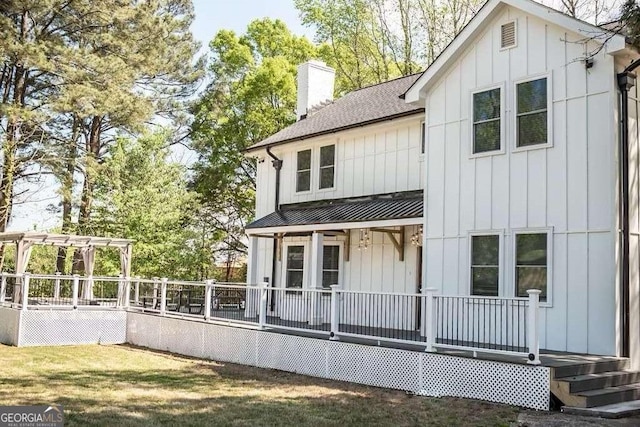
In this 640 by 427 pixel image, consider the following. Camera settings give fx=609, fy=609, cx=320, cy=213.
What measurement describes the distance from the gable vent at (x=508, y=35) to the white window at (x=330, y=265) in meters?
6.36

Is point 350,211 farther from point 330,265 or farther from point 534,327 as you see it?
point 534,327

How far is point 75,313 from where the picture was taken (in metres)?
16.8

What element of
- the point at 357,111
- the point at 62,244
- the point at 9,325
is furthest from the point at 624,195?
the point at 62,244

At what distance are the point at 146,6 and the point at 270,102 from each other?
23.6 ft

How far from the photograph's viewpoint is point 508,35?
11.7m

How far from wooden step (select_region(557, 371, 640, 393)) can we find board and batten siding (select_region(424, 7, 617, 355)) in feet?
1.52

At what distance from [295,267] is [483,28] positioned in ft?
25.6

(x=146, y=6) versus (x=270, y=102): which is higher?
(x=146, y=6)

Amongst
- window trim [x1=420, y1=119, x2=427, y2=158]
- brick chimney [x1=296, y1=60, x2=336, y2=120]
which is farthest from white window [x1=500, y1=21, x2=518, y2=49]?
brick chimney [x1=296, y1=60, x2=336, y2=120]

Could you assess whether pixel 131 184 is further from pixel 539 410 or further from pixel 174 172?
pixel 539 410

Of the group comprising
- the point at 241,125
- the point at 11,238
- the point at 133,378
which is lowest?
the point at 133,378

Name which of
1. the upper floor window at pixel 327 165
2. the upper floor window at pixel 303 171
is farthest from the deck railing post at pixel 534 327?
the upper floor window at pixel 303 171

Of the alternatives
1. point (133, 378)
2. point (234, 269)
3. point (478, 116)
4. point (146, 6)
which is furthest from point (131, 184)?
point (478, 116)

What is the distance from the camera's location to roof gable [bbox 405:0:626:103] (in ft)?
33.0
